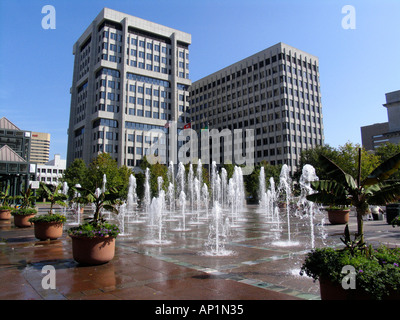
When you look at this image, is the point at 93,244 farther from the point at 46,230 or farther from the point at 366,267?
the point at 366,267

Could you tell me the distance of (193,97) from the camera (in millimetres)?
93750

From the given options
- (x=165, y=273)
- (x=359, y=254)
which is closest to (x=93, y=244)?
(x=165, y=273)

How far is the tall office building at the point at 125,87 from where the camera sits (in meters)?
71.2

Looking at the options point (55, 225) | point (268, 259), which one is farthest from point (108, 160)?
point (268, 259)

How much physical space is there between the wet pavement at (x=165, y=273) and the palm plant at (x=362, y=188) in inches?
64.5

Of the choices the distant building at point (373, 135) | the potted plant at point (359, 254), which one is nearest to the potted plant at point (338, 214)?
the potted plant at point (359, 254)

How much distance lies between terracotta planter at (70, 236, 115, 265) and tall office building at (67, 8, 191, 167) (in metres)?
65.2

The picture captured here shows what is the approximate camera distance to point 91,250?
278 inches

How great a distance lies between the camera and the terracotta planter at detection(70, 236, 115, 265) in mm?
7070

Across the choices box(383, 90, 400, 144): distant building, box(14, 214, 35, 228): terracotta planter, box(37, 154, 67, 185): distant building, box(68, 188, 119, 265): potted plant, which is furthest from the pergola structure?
box(37, 154, 67, 185): distant building

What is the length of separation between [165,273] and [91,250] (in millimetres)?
2023

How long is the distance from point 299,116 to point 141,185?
1813 inches

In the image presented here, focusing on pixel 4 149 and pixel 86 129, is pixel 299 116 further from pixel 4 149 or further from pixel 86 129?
pixel 4 149

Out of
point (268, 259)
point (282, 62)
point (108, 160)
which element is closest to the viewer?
point (268, 259)
